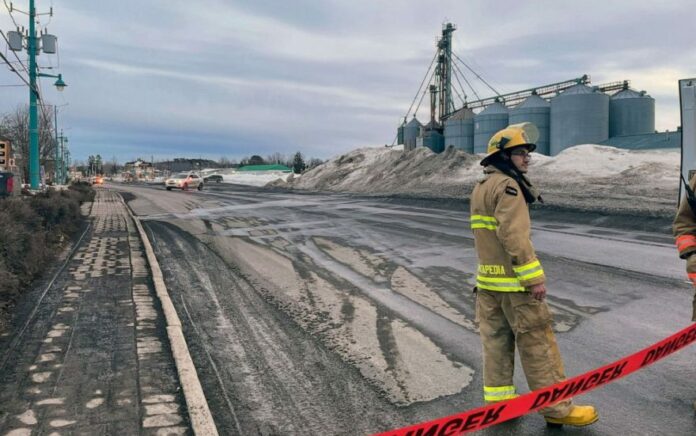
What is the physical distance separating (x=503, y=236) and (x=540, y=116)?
135 feet

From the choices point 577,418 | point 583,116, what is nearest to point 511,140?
point 577,418

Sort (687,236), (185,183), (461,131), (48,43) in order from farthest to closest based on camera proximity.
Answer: (461,131) → (185,183) → (48,43) → (687,236)

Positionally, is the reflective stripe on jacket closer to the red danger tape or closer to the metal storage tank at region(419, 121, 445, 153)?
the red danger tape

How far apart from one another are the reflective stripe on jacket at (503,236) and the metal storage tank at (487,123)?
134 feet

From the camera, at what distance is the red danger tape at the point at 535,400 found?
8.68 feet

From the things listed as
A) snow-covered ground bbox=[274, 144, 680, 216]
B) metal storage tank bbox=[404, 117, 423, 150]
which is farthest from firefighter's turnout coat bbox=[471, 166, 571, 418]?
metal storage tank bbox=[404, 117, 423, 150]

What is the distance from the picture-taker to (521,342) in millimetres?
3645

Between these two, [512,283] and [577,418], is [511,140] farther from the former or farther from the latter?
[577,418]

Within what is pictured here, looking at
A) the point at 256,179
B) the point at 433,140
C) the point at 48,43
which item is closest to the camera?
the point at 48,43

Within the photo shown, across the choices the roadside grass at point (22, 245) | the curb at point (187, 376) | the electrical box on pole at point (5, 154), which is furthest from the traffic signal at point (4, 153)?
the curb at point (187, 376)

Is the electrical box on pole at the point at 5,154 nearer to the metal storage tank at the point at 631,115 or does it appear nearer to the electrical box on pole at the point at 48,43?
the electrical box on pole at the point at 48,43

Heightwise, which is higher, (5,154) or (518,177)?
(5,154)

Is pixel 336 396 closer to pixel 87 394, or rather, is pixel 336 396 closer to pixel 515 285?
pixel 515 285

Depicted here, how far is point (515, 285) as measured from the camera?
11.8 feet
